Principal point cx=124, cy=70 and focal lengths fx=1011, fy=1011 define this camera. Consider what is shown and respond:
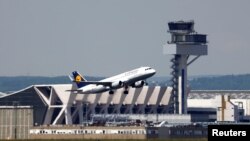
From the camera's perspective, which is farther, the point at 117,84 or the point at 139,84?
the point at 117,84

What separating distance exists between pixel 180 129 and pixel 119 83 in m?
19.8

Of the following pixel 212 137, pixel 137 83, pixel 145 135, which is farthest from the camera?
pixel 145 135

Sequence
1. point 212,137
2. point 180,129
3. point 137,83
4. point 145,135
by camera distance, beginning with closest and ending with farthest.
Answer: point 212,137 < point 137,83 < point 145,135 < point 180,129

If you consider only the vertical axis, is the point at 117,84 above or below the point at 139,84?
above

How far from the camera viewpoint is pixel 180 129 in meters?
178

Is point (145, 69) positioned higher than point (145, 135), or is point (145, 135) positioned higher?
point (145, 69)

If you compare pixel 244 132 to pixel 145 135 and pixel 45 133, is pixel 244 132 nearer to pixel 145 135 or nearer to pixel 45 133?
pixel 145 135

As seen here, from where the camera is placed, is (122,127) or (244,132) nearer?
(244,132)

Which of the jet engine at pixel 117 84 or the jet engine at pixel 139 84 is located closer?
the jet engine at pixel 139 84

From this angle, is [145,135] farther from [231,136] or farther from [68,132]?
[231,136]

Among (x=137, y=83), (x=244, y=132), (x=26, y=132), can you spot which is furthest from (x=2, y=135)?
(x=244, y=132)

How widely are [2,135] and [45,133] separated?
14336mm

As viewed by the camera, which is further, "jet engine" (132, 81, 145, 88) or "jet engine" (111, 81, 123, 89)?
"jet engine" (111, 81, 123, 89)

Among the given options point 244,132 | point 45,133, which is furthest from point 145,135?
point 244,132
